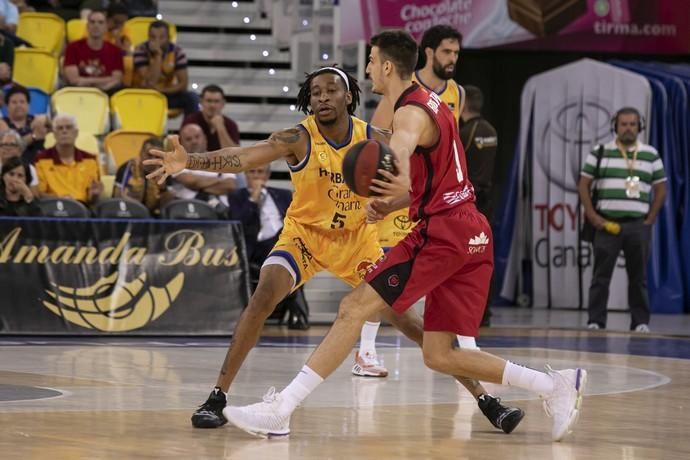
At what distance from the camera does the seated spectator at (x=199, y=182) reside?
42.7 ft

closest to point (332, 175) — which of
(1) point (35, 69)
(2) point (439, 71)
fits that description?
(2) point (439, 71)

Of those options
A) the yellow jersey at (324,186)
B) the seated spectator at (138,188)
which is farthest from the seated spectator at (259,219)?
the yellow jersey at (324,186)

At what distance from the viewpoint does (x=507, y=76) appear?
58.1ft

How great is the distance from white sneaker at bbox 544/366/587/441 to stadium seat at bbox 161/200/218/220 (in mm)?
6542

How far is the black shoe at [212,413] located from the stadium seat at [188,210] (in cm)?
586

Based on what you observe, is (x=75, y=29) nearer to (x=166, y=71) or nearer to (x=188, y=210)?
(x=166, y=71)

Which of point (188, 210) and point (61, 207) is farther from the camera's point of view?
point (188, 210)

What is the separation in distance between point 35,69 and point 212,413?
970 cm

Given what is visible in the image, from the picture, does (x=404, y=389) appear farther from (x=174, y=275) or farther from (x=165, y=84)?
(x=165, y=84)

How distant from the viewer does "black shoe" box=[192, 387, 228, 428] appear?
655 cm

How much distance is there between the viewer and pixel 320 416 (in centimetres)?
705

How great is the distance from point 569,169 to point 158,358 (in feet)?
26.0

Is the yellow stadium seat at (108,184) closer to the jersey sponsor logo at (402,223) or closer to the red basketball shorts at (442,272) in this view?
the jersey sponsor logo at (402,223)

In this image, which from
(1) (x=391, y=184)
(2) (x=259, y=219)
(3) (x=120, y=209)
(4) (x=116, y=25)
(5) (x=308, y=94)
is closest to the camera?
(1) (x=391, y=184)
